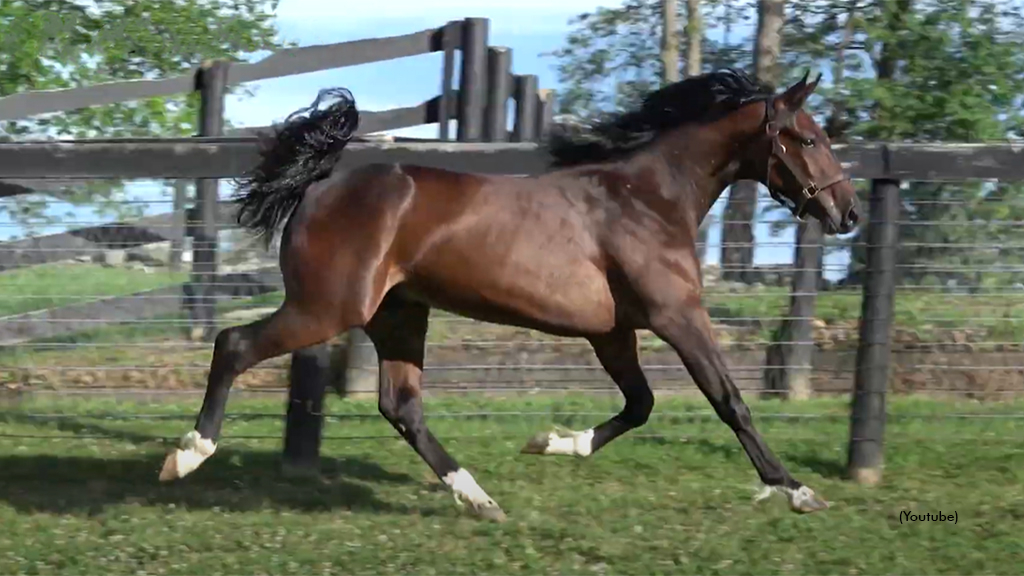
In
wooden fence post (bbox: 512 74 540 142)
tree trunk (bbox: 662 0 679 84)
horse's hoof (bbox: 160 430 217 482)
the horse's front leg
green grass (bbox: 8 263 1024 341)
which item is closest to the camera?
horse's hoof (bbox: 160 430 217 482)

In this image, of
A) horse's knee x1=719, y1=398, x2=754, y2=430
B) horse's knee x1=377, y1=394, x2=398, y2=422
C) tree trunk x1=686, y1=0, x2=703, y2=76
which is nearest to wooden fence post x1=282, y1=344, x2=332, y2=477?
horse's knee x1=377, y1=394, x2=398, y2=422

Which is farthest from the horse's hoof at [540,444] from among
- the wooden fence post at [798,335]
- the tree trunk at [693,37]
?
the tree trunk at [693,37]

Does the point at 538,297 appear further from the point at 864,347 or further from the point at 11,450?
the point at 11,450

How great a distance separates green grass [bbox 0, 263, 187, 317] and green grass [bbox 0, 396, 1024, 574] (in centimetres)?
70

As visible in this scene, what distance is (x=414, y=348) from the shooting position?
6.28 m

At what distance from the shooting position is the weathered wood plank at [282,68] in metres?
9.26

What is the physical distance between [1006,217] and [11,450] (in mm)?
6932

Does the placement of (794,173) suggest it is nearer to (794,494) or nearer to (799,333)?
(794,494)

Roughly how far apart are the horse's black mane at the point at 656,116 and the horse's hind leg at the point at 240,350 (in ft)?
4.41

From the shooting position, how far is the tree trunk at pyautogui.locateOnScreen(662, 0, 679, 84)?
52.1 ft

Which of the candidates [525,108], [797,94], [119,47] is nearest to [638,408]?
[797,94]

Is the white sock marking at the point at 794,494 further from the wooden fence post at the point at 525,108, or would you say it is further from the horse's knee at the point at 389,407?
the wooden fence post at the point at 525,108

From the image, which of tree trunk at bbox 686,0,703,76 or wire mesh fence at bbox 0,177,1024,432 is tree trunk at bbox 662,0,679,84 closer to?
tree trunk at bbox 686,0,703,76

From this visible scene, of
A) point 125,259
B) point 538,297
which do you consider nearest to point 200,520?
point 538,297
